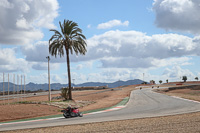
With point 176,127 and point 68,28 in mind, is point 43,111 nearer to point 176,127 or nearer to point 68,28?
point 68,28

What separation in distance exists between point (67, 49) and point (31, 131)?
24235 mm

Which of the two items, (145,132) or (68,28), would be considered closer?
(145,132)

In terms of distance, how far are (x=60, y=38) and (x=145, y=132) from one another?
1106 inches

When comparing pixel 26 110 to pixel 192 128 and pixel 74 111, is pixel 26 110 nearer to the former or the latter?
pixel 74 111

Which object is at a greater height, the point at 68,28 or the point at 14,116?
the point at 68,28

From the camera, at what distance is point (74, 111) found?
816 inches

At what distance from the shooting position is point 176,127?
1269 centimetres

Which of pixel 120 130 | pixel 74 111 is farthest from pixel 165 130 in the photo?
pixel 74 111

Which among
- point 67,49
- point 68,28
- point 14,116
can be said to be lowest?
point 14,116

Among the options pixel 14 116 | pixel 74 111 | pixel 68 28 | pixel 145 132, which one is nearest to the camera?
pixel 145 132

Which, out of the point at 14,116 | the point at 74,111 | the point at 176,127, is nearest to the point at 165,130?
the point at 176,127

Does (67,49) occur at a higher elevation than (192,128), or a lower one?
higher

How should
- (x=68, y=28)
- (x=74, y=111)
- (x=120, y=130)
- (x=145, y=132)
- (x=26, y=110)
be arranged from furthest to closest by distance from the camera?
(x=68, y=28)
(x=26, y=110)
(x=74, y=111)
(x=120, y=130)
(x=145, y=132)

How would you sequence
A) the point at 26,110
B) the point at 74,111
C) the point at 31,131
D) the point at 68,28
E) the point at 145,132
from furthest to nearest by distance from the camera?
the point at 68,28, the point at 26,110, the point at 74,111, the point at 31,131, the point at 145,132
